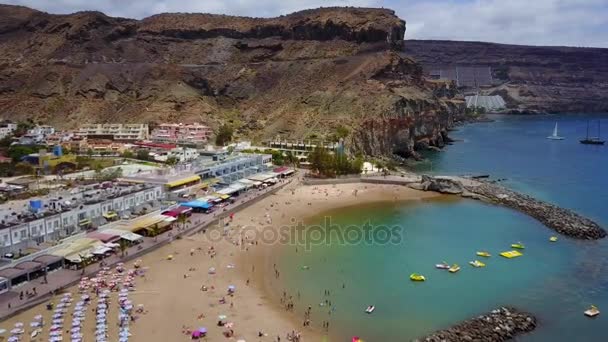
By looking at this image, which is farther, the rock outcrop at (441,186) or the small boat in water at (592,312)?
the rock outcrop at (441,186)

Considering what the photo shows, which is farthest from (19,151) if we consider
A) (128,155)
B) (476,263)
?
(476,263)

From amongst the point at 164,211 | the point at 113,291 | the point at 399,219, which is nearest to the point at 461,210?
the point at 399,219

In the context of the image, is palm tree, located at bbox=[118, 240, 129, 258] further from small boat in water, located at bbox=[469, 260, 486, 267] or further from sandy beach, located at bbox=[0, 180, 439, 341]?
small boat in water, located at bbox=[469, 260, 486, 267]

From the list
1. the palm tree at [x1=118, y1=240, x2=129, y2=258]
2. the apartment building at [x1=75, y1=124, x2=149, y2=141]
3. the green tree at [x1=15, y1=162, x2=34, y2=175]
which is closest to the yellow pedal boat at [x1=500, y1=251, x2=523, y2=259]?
the palm tree at [x1=118, y1=240, x2=129, y2=258]

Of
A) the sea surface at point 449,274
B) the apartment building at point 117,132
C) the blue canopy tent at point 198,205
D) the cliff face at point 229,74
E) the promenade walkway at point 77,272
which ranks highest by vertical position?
the cliff face at point 229,74

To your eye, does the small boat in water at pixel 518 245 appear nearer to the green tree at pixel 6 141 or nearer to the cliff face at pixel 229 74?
the cliff face at pixel 229 74

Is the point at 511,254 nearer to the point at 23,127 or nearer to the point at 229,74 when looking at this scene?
the point at 23,127

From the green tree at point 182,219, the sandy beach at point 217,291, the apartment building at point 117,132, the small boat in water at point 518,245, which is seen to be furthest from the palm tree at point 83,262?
the apartment building at point 117,132

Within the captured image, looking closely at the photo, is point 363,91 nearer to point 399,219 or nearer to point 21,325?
point 399,219
